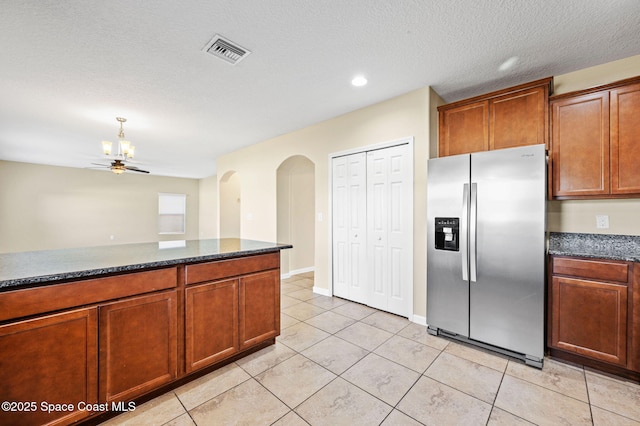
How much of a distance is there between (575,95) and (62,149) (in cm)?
827

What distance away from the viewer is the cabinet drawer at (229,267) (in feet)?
6.22

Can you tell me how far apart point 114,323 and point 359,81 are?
2.91 metres

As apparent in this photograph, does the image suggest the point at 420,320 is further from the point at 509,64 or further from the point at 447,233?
the point at 509,64

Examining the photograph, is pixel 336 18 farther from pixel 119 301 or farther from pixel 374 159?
pixel 119 301

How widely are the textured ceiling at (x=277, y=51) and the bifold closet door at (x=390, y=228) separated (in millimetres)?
825

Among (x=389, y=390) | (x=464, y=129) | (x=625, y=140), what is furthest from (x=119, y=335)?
(x=625, y=140)

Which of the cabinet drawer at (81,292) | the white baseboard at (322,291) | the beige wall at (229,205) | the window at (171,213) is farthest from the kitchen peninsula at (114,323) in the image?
the window at (171,213)

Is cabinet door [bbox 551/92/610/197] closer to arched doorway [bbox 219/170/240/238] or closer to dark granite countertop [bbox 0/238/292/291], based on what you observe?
dark granite countertop [bbox 0/238/292/291]

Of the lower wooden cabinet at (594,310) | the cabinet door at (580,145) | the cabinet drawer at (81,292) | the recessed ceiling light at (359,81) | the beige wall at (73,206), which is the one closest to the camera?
the cabinet drawer at (81,292)

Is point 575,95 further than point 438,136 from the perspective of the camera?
No

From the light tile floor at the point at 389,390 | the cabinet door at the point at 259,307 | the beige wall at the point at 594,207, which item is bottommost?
the light tile floor at the point at 389,390

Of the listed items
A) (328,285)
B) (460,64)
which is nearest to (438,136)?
(460,64)

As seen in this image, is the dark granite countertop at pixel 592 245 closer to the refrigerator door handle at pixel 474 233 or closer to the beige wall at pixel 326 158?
the refrigerator door handle at pixel 474 233

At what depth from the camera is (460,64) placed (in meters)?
2.46
